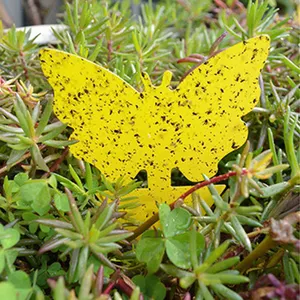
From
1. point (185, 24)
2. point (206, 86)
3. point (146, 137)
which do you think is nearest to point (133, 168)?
point (146, 137)

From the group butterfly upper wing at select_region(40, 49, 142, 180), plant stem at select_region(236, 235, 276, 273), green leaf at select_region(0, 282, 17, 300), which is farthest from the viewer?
butterfly upper wing at select_region(40, 49, 142, 180)

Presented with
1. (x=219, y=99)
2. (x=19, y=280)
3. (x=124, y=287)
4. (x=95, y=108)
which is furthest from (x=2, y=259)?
(x=219, y=99)

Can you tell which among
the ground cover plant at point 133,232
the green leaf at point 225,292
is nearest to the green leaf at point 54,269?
→ the ground cover plant at point 133,232

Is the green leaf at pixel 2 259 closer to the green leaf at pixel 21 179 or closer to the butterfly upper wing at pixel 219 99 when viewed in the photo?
the green leaf at pixel 21 179

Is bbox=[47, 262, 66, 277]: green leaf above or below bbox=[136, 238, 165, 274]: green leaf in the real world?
below

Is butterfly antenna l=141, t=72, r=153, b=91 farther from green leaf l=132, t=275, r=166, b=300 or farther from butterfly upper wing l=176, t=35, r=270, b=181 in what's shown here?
green leaf l=132, t=275, r=166, b=300

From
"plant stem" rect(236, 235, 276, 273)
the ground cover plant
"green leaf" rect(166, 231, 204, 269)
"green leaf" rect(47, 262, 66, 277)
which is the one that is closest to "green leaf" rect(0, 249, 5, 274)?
the ground cover plant

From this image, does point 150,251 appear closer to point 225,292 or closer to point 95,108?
point 225,292
